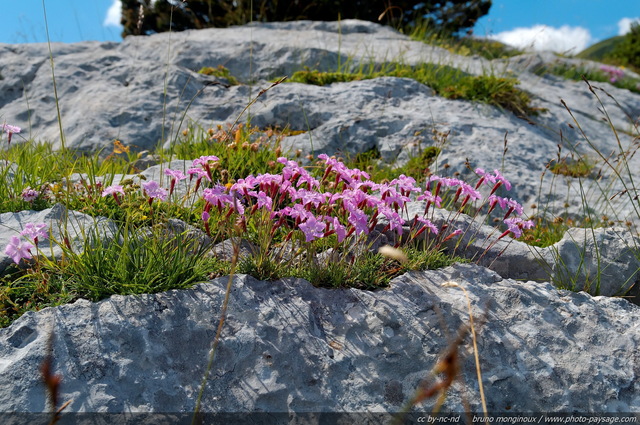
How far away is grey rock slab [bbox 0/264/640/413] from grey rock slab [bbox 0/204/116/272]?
22.3 inches

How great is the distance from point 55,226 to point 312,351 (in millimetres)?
1843

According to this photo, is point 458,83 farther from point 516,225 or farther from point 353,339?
point 353,339

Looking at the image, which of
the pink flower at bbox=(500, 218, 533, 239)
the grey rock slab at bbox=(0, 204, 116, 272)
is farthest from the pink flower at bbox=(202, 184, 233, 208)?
the pink flower at bbox=(500, 218, 533, 239)

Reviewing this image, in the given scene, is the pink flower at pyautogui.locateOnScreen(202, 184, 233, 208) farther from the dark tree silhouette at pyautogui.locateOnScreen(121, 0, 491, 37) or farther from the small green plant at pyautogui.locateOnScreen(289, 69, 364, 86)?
the dark tree silhouette at pyautogui.locateOnScreen(121, 0, 491, 37)

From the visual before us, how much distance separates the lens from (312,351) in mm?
2609

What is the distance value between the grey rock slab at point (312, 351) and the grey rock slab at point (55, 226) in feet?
1.86

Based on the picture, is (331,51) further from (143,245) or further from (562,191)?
(143,245)

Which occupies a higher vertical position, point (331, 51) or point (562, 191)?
point (331, 51)

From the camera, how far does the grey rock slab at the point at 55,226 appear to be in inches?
119

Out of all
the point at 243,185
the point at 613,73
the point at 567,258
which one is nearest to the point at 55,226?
the point at 243,185

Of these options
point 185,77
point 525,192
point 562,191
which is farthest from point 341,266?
point 185,77

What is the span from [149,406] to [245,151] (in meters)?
2.55

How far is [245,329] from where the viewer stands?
8.64 ft

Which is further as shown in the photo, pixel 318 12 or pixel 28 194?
pixel 318 12
